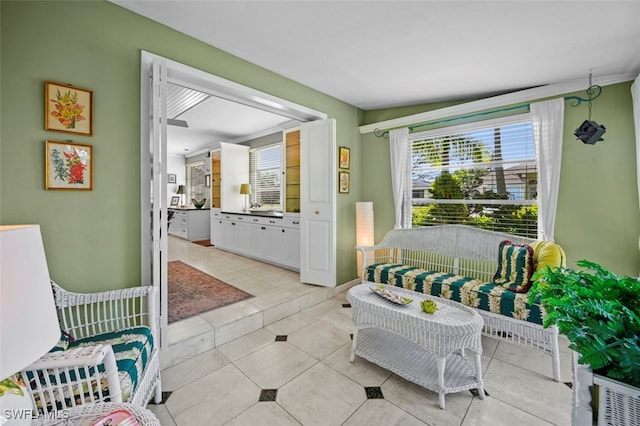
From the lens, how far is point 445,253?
3.14m

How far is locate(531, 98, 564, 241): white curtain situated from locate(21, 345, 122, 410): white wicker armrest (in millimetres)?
3675

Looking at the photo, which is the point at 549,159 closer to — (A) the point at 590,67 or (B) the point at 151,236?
(A) the point at 590,67

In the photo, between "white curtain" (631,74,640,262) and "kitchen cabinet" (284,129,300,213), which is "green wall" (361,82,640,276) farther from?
"kitchen cabinet" (284,129,300,213)

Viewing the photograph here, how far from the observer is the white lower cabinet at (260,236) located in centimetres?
443

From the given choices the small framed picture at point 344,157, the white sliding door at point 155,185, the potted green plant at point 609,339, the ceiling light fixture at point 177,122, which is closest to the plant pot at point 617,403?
the potted green plant at point 609,339

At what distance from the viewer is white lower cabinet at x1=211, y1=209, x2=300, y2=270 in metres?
4.43

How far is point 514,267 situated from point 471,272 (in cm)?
59

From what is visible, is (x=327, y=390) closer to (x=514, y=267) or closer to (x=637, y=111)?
(x=514, y=267)

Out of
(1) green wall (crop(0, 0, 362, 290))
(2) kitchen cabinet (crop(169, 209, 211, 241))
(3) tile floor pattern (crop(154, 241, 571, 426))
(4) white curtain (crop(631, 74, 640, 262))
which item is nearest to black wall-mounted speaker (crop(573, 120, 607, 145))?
(4) white curtain (crop(631, 74, 640, 262))

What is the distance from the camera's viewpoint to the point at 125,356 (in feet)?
4.49

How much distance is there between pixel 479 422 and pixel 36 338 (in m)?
2.13

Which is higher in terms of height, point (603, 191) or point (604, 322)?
point (603, 191)

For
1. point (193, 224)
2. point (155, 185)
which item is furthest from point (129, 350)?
point (193, 224)

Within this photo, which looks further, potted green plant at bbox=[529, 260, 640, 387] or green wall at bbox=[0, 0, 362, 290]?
green wall at bbox=[0, 0, 362, 290]
